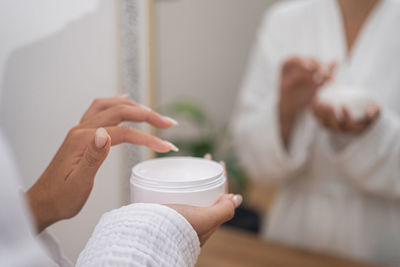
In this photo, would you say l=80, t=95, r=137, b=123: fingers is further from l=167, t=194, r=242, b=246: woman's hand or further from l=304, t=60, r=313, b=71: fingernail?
l=304, t=60, r=313, b=71: fingernail

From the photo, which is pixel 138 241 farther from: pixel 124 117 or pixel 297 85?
pixel 297 85

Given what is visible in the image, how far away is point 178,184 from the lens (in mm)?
242

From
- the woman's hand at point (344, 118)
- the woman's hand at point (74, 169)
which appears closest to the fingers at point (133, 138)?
the woman's hand at point (74, 169)

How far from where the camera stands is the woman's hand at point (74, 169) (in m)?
0.24

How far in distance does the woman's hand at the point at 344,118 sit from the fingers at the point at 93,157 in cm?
51

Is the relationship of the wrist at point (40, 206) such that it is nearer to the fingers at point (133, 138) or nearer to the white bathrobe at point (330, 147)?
the fingers at point (133, 138)

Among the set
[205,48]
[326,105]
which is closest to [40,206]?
[326,105]

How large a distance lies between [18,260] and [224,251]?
646mm

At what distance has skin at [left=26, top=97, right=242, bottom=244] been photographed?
9.4 inches

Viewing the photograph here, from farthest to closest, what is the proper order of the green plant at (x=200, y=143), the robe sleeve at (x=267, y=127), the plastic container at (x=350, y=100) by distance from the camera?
the green plant at (x=200, y=143), the robe sleeve at (x=267, y=127), the plastic container at (x=350, y=100)

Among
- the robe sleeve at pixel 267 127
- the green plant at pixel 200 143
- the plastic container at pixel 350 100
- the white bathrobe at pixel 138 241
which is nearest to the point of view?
the white bathrobe at pixel 138 241

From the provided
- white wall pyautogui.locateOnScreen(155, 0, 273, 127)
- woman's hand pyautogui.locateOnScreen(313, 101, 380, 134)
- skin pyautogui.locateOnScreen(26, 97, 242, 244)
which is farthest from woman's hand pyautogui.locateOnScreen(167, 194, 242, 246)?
white wall pyautogui.locateOnScreen(155, 0, 273, 127)

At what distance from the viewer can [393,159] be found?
0.71m

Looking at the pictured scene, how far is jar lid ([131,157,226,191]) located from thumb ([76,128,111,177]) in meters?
0.03
